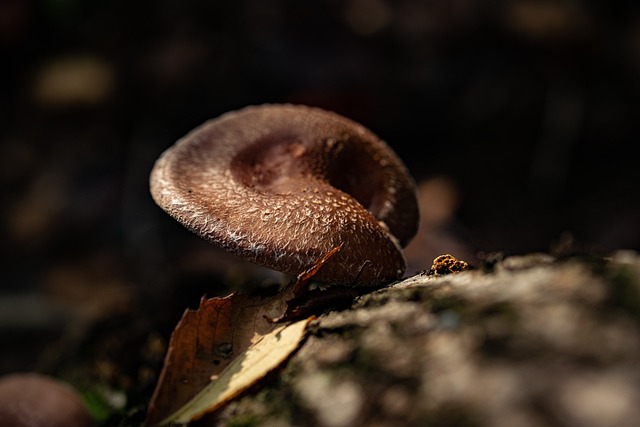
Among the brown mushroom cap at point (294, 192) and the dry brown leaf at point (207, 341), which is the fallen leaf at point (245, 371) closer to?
the dry brown leaf at point (207, 341)

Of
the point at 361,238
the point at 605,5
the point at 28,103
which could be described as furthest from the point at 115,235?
the point at 605,5

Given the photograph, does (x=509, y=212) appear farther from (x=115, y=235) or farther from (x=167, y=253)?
(x=115, y=235)

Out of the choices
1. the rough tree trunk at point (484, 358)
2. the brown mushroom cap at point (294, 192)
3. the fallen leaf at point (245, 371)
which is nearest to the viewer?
the rough tree trunk at point (484, 358)

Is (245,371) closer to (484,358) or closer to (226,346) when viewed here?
(226,346)

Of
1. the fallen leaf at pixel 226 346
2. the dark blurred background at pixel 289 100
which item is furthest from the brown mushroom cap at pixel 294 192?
the dark blurred background at pixel 289 100

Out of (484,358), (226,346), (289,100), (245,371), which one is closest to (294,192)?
(226,346)

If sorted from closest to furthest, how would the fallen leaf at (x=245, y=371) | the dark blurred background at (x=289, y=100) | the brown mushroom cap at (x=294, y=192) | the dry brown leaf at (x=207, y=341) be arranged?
the fallen leaf at (x=245, y=371), the dry brown leaf at (x=207, y=341), the brown mushroom cap at (x=294, y=192), the dark blurred background at (x=289, y=100)

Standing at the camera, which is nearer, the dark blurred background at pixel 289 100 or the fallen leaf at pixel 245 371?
the fallen leaf at pixel 245 371

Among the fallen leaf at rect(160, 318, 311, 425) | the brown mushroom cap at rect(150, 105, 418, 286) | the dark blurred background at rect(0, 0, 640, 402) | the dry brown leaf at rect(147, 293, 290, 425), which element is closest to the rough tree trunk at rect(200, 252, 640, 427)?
the fallen leaf at rect(160, 318, 311, 425)
